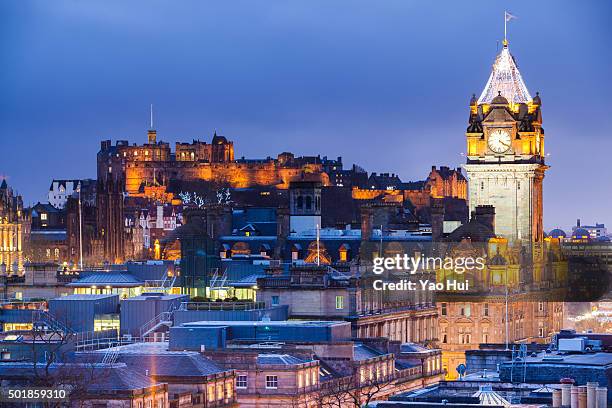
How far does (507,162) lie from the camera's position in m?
187

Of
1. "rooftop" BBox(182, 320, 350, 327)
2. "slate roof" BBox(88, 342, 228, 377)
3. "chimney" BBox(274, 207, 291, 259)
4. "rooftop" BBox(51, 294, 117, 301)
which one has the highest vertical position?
"chimney" BBox(274, 207, 291, 259)

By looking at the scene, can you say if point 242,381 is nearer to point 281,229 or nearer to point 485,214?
point 281,229

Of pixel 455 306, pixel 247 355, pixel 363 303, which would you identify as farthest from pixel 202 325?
pixel 455 306

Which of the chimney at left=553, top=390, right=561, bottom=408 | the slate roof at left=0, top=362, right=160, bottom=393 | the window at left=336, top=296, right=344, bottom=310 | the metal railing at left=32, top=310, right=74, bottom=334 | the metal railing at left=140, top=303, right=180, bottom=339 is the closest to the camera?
the chimney at left=553, top=390, right=561, bottom=408

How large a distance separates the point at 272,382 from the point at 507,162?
301 ft

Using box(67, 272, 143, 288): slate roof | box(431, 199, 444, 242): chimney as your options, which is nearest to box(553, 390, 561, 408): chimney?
box(67, 272, 143, 288): slate roof

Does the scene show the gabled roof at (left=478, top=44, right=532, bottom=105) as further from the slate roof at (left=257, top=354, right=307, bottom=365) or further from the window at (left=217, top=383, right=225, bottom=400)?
the window at (left=217, top=383, right=225, bottom=400)

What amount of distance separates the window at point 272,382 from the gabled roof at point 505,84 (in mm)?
94265

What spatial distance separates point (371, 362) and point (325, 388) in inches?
317

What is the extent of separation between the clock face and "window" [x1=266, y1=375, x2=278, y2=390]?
9166 cm

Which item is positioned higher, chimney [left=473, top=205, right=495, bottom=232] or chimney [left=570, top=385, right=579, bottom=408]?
chimney [left=473, top=205, right=495, bottom=232]

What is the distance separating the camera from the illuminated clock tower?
186 meters

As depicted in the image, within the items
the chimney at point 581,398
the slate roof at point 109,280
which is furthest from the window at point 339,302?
the chimney at point 581,398

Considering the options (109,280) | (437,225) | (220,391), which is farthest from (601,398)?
(437,225)
